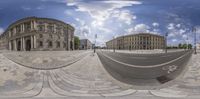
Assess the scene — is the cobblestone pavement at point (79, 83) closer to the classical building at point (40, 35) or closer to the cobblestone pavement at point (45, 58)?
the cobblestone pavement at point (45, 58)

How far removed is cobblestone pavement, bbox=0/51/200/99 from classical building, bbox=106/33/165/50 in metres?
0.26

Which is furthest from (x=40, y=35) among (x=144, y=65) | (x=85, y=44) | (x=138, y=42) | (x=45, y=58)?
(x=144, y=65)

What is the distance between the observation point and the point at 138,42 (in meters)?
1.44

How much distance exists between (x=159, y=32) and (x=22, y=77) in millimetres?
1367

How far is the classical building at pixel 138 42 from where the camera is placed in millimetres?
1424

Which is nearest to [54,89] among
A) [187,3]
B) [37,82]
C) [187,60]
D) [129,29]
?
[37,82]

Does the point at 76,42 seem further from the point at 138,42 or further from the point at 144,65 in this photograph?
the point at 144,65

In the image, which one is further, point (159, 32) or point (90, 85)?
point (90, 85)

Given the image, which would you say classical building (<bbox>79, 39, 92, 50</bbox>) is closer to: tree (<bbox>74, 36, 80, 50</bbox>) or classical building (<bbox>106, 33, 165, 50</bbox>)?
tree (<bbox>74, 36, 80, 50</bbox>)

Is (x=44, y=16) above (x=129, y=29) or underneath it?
above

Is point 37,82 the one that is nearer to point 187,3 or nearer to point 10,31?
point 10,31

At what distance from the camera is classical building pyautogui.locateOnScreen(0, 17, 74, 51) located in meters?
1.43

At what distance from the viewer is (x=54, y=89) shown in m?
1.72

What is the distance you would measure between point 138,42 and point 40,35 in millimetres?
820
